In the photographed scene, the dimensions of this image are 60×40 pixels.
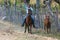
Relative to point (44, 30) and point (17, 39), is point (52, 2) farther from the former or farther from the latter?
point (17, 39)

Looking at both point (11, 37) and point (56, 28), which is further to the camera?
point (56, 28)

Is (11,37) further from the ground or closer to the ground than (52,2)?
closer to the ground

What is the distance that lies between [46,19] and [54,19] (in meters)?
0.95

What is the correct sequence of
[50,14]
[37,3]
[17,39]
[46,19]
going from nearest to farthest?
[17,39], [46,19], [50,14], [37,3]

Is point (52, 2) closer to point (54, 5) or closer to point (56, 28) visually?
point (54, 5)

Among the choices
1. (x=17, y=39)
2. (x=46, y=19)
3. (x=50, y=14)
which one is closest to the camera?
(x=17, y=39)

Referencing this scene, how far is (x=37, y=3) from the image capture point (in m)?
16.6

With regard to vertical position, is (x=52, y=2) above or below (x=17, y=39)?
above

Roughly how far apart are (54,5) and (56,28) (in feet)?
4.99

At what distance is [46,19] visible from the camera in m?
13.4

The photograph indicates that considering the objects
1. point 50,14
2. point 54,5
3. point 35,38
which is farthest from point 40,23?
point 35,38

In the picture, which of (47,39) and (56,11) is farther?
(56,11)

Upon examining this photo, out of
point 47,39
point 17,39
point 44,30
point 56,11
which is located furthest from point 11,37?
point 56,11

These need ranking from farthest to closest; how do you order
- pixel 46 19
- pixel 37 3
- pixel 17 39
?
1. pixel 37 3
2. pixel 46 19
3. pixel 17 39
